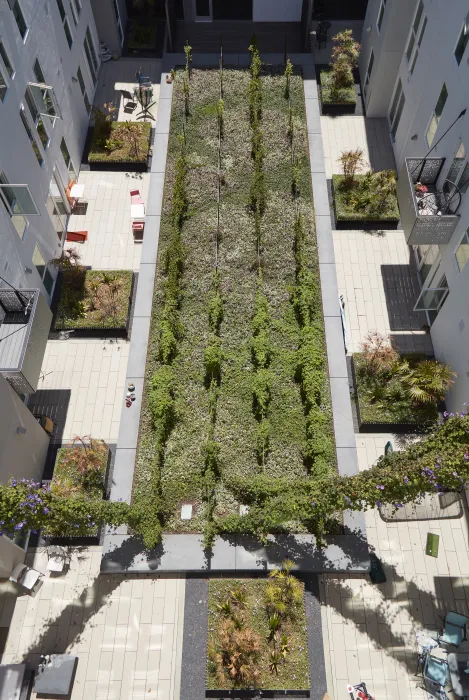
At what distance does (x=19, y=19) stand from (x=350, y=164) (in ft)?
43.2

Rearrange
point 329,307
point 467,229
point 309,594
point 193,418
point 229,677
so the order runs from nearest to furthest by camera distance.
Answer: point 229,677
point 309,594
point 467,229
point 193,418
point 329,307

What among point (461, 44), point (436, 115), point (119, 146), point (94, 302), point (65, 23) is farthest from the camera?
point (119, 146)

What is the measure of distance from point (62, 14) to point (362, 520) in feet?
71.9

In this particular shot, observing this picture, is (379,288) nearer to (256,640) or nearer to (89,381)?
(89,381)

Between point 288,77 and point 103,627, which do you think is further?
point 288,77

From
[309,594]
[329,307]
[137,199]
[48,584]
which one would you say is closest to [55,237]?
[137,199]

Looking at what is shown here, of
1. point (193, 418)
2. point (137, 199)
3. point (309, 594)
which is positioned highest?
point (137, 199)

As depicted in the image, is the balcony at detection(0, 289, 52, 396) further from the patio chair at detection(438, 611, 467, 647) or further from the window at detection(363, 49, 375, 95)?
the window at detection(363, 49, 375, 95)

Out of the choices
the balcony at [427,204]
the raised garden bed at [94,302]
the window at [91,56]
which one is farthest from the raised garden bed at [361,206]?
the window at [91,56]

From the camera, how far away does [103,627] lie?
14.4 metres

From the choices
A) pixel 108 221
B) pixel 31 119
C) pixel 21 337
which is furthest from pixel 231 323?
pixel 31 119

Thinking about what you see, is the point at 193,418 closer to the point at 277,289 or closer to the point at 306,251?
the point at 277,289

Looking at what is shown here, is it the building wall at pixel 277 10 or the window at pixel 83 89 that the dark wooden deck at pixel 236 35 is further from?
the window at pixel 83 89

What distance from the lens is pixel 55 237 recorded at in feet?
65.9
